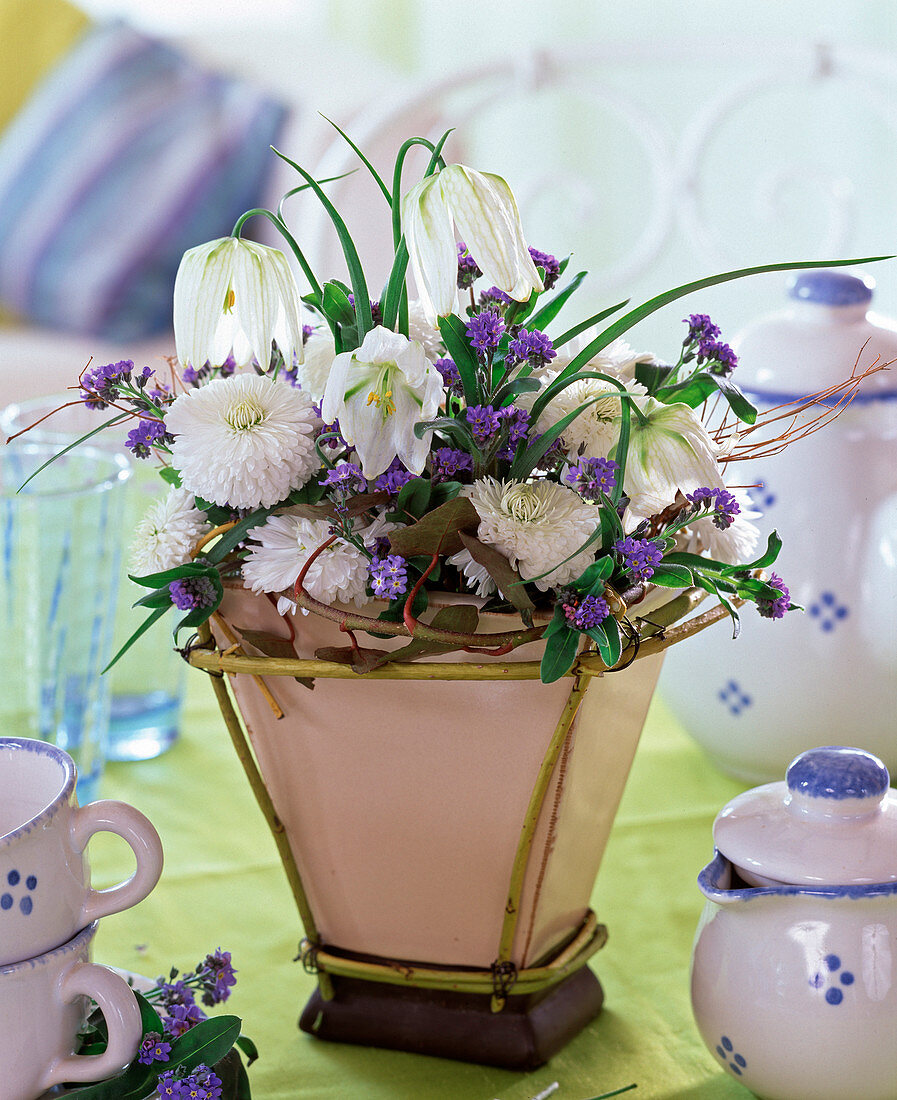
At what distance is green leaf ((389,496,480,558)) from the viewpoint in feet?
1.46

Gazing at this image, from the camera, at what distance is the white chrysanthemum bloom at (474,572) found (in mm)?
465

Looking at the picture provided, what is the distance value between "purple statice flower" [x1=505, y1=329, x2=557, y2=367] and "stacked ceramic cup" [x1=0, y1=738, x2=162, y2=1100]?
0.67ft

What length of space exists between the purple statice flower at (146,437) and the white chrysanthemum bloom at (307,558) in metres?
0.06

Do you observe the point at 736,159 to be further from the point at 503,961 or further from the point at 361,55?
the point at 503,961

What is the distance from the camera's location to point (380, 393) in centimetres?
43

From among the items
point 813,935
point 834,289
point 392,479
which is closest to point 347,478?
point 392,479

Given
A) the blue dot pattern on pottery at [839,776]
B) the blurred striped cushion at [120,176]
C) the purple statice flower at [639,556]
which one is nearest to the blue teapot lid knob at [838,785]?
the blue dot pattern on pottery at [839,776]

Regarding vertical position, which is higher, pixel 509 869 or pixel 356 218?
pixel 356 218

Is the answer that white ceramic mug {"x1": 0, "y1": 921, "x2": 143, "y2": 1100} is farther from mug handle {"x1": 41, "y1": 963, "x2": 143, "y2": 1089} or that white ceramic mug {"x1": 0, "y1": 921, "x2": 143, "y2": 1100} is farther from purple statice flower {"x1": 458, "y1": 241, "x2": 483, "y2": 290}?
purple statice flower {"x1": 458, "y1": 241, "x2": 483, "y2": 290}

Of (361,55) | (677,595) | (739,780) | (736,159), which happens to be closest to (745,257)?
(736,159)

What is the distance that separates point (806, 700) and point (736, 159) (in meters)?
1.71

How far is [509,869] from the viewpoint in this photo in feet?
1.74

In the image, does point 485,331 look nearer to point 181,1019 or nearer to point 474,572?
point 474,572

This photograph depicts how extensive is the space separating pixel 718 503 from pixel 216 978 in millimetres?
265
